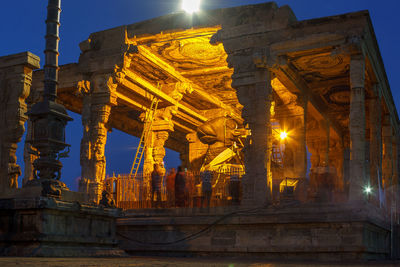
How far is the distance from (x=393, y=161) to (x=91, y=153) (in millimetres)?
14155

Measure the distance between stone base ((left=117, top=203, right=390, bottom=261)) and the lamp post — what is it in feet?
15.5

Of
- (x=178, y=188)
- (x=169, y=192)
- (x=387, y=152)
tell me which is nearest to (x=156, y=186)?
(x=169, y=192)

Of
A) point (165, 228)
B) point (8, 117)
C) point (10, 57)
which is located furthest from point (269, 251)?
point (10, 57)

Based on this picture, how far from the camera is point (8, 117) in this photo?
12680mm

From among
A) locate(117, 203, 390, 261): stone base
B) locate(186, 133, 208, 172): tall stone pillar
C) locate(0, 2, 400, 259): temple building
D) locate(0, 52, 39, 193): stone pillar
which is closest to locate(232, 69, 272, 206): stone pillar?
locate(0, 2, 400, 259): temple building

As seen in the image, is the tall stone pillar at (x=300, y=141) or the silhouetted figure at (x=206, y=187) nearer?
the silhouetted figure at (x=206, y=187)

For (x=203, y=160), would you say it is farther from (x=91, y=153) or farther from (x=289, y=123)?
(x=91, y=153)

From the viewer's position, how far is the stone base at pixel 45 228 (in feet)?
27.7

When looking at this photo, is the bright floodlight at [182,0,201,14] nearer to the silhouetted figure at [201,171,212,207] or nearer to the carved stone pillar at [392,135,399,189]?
the silhouetted figure at [201,171,212,207]

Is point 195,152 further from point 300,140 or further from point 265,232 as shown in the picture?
point 265,232

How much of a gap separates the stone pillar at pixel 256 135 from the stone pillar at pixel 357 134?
2.37m

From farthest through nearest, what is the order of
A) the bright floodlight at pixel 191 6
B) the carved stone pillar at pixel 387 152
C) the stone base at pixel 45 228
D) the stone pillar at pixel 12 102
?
the carved stone pillar at pixel 387 152 < the bright floodlight at pixel 191 6 < the stone pillar at pixel 12 102 < the stone base at pixel 45 228

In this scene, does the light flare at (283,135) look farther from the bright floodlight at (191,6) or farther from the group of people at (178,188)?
the bright floodlight at (191,6)

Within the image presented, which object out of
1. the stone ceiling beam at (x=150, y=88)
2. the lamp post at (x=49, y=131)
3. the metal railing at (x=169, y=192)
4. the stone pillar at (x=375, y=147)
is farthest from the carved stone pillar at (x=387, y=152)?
the lamp post at (x=49, y=131)
